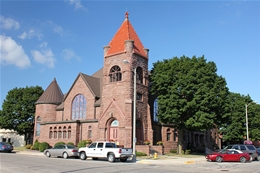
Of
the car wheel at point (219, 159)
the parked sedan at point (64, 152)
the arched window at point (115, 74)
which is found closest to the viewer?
the parked sedan at point (64, 152)

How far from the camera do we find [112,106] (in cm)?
3391

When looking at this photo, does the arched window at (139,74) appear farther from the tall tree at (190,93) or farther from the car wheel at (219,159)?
the car wheel at (219,159)

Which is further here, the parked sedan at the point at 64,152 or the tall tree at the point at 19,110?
the tall tree at the point at 19,110

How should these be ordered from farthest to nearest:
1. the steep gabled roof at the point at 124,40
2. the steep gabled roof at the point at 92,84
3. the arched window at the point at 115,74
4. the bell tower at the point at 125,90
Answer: the steep gabled roof at the point at 92,84, the steep gabled roof at the point at 124,40, the arched window at the point at 115,74, the bell tower at the point at 125,90

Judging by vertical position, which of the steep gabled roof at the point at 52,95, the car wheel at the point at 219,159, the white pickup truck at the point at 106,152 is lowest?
the car wheel at the point at 219,159

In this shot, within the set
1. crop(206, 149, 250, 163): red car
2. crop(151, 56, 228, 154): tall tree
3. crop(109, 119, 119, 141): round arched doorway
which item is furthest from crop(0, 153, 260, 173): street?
crop(109, 119, 119, 141): round arched doorway

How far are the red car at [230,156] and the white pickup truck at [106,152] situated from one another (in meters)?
8.60

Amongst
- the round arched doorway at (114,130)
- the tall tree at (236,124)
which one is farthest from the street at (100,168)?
the tall tree at (236,124)

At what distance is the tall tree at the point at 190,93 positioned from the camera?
106 ft

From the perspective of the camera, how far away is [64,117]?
42.1 meters

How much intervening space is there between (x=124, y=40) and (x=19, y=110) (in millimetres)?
27308

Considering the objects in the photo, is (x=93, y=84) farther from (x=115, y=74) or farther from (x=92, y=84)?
(x=115, y=74)

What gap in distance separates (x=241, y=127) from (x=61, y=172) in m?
45.3

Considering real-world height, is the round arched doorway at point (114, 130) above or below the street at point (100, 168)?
above
